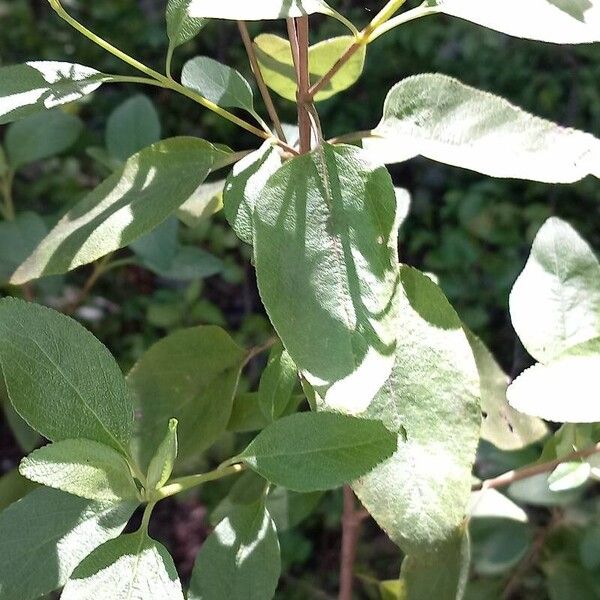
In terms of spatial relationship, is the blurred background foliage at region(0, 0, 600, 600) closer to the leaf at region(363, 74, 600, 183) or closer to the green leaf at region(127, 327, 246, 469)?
the green leaf at region(127, 327, 246, 469)

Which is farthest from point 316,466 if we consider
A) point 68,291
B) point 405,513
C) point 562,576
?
point 68,291

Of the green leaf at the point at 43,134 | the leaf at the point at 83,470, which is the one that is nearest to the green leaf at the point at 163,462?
the leaf at the point at 83,470

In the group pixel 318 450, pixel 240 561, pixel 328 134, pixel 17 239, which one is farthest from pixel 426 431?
pixel 328 134

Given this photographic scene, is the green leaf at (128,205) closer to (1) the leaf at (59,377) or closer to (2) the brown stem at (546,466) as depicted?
(1) the leaf at (59,377)

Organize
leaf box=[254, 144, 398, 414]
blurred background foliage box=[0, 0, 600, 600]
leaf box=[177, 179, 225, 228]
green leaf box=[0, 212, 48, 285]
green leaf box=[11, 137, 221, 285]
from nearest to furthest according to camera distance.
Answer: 1. leaf box=[254, 144, 398, 414]
2. green leaf box=[11, 137, 221, 285]
3. leaf box=[177, 179, 225, 228]
4. green leaf box=[0, 212, 48, 285]
5. blurred background foliage box=[0, 0, 600, 600]

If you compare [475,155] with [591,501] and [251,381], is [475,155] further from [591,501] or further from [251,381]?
[251,381]

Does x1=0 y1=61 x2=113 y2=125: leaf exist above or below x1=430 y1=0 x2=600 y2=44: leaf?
below

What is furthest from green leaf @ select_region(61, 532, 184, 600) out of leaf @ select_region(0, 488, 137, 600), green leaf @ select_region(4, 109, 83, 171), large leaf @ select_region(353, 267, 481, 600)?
green leaf @ select_region(4, 109, 83, 171)
